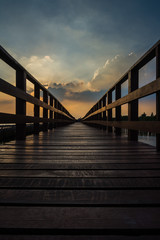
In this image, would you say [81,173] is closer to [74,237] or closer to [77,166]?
[77,166]

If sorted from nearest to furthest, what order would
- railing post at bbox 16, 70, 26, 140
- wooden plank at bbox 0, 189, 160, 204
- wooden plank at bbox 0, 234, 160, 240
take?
wooden plank at bbox 0, 234, 160, 240, wooden plank at bbox 0, 189, 160, 204, railing post at bbox 16, 70, 26, 140

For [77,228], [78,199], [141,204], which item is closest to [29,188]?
[78,199]

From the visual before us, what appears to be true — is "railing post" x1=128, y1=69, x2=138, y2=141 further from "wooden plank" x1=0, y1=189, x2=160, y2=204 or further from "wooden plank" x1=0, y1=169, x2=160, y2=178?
"wooden plank" x1=0, y1=189, x2=160, y2=204

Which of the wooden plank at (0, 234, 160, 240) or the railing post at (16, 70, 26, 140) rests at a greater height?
the railing post at (16, 70, 26, 140)

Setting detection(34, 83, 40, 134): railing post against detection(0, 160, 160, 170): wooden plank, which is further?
detection(34, 83, 40, 134): railing post

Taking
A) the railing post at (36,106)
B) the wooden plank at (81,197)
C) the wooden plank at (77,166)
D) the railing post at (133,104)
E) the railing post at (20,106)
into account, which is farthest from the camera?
the railing post at (36,106)

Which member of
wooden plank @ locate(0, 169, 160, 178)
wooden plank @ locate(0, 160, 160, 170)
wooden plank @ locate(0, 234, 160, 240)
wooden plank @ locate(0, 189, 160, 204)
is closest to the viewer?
wooden plank @ locate(0, 234, 160, 240)

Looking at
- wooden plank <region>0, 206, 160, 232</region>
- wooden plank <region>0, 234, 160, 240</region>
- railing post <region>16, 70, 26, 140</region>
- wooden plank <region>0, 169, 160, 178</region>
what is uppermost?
railing post <region>16, 70, 26, 140</region>

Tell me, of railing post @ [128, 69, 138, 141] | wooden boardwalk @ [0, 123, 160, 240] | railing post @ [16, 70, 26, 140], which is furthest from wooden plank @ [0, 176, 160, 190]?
railing post @ [16, 70, 26, 140]

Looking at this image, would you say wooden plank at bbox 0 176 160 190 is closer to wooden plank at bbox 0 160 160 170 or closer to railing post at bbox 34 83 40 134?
wooden plank at bbox 0 160 160 170

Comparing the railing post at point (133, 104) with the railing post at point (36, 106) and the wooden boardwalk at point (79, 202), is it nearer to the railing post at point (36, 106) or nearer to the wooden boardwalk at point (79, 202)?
the wooden boardwalk at point (79, 202)

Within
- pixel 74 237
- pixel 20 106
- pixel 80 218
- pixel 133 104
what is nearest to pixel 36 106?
pixel 20 106

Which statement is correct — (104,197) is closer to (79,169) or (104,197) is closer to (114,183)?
(114,183)

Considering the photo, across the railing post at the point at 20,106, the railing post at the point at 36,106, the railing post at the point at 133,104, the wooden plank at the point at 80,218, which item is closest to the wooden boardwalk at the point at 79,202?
the wooden plank at the point at 80,218
